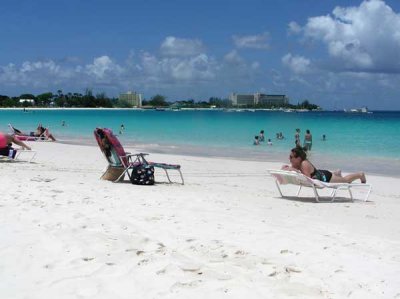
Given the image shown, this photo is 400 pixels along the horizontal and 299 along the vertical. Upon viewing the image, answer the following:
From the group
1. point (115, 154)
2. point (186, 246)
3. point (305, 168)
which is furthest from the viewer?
point (115, 154)

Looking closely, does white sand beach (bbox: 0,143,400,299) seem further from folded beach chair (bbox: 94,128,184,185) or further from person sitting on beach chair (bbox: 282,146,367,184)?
folded beach chair (bbox: 94,128,184,185)

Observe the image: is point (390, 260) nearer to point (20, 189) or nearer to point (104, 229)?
point (104, 229)

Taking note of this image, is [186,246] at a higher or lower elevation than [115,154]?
lower

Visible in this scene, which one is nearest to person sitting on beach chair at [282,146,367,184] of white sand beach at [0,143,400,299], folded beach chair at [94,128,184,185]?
white sand beach at [0,143,400,299]

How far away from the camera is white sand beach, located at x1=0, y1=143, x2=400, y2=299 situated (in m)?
3.68

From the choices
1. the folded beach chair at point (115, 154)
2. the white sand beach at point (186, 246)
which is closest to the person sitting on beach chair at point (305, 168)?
the white sand beach at point (186, 246)

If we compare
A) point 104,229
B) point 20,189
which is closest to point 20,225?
point 104,229

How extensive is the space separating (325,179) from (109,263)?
539 cm

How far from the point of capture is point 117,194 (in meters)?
7.60

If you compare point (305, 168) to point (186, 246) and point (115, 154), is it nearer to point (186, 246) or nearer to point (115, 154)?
point (115, 154)

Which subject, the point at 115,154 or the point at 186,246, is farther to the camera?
the point at 115,154

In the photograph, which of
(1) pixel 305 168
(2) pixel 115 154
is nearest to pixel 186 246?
(1) pixel 305 168

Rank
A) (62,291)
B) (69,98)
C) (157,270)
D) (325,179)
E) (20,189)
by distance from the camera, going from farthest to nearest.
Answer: (69,98) → (325,179) → (20,189) → (157,270) → (62,291)

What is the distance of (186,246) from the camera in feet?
15.2
